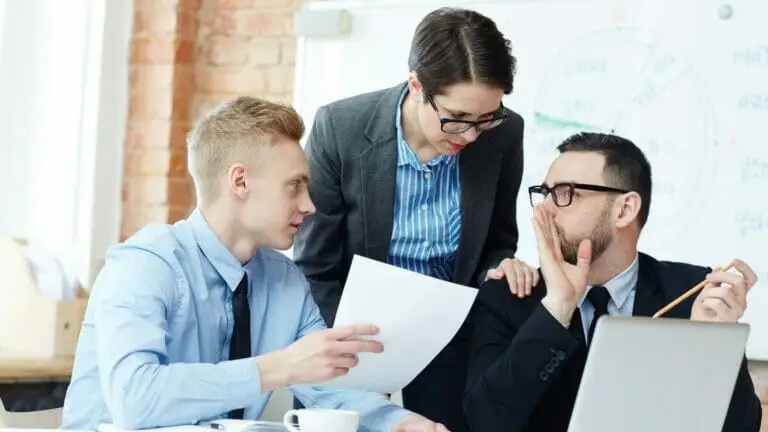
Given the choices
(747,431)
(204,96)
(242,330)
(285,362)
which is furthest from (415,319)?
(204,96)

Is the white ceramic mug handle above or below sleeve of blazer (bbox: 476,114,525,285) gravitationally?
below

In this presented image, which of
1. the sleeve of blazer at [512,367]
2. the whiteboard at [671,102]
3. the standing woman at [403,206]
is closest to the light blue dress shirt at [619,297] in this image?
the sleeve of blazer at [512,367]

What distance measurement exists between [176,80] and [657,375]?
2.82 meters

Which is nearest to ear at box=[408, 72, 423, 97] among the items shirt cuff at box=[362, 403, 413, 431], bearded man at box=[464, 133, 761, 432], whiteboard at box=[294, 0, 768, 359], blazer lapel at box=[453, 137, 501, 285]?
blazer lapel at box=[453, 137, 501, 285]

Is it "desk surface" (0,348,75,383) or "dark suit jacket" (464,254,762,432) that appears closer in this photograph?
"dark suit jacket" (464,254,762,432)

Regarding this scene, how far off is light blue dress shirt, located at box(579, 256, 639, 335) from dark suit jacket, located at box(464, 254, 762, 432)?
2 centimetres

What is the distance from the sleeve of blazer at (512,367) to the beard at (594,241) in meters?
0.11

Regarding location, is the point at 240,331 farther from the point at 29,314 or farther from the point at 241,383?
the point at 29,314

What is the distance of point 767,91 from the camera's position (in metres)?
3.16

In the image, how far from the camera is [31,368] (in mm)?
3369

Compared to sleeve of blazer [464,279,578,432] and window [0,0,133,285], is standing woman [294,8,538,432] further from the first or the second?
window [0,0,133,285]

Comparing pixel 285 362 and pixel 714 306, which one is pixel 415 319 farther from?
pixel 714 306

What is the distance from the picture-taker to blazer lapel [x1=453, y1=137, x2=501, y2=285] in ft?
7.59

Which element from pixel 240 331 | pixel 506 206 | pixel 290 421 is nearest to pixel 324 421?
pixel 290 421
